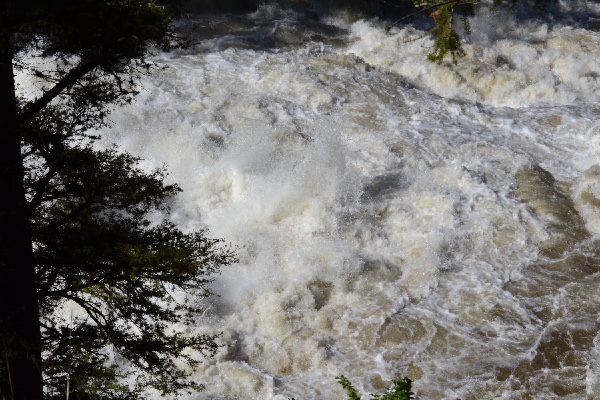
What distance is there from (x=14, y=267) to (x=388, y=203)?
6334 millimetres

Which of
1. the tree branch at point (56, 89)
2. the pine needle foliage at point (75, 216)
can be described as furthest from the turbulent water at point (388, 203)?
the tree branch at point (56, 89)

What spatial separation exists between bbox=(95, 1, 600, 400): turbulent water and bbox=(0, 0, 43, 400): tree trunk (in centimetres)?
307

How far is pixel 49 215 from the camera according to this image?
495cm

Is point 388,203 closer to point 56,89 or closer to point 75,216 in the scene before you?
point 75,216

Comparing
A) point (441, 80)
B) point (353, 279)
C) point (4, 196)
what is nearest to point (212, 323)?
point (353, 279)

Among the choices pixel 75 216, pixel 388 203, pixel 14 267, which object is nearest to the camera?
pixel 14 267

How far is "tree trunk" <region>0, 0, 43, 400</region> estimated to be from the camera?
13.7 ft

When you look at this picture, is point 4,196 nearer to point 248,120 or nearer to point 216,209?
point 216,209

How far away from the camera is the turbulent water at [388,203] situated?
739 cm

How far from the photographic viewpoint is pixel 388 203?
32.3 ft

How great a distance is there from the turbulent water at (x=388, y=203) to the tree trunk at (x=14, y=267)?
10.1 ft

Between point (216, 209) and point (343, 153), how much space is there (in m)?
2.21

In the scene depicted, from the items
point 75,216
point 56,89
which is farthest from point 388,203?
point 56,89

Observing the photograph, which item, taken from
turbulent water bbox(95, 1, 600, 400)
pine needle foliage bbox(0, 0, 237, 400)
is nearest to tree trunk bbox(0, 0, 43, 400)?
pine needle foliage bbox(0, 0, 237, 400)
